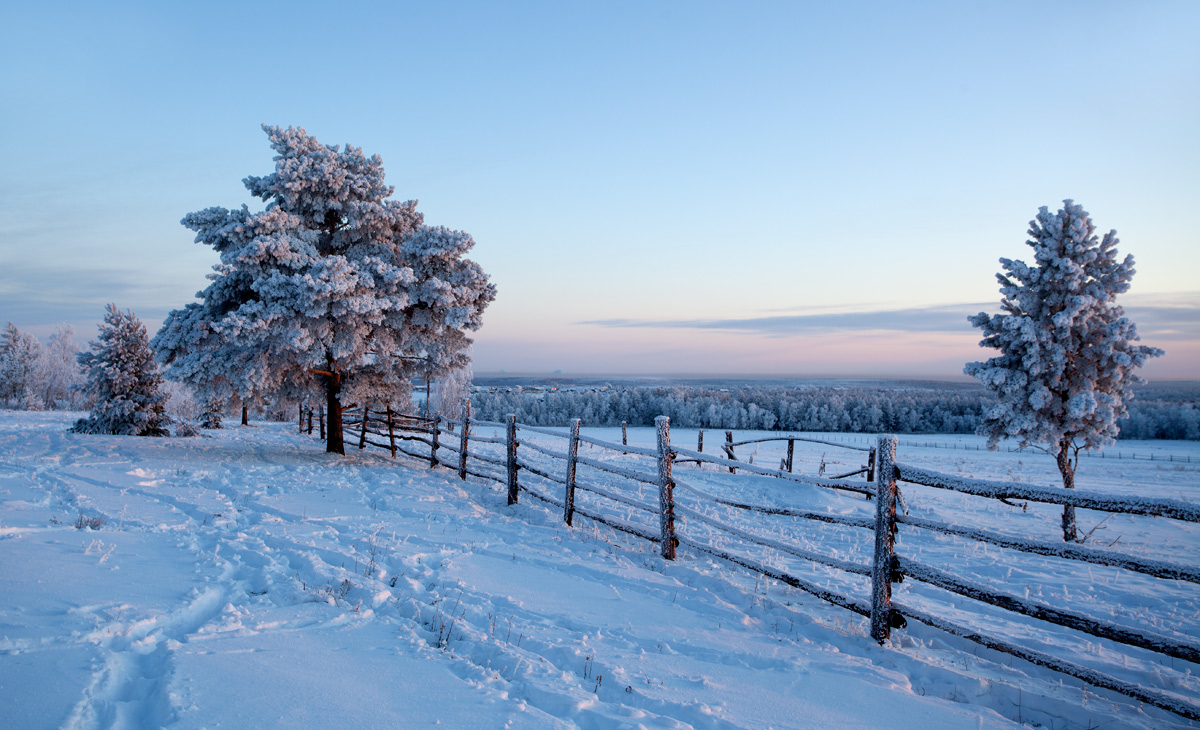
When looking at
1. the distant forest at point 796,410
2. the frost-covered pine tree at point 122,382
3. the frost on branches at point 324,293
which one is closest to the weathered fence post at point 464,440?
the frost on branches at point 324,293

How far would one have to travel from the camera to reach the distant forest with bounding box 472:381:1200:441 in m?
67.1

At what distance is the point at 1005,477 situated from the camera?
84.0ft

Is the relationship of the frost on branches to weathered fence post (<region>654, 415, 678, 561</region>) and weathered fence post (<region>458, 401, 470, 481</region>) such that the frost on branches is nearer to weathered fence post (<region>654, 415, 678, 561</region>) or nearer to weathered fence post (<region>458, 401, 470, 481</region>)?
weathered fence post (<region>458, 401, 470, 481</region>)

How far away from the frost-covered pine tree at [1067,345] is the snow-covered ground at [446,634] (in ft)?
25.9

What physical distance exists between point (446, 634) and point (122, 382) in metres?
23.1

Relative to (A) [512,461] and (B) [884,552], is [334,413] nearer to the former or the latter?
(A) [512,461]

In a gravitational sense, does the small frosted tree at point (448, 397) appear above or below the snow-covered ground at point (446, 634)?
below

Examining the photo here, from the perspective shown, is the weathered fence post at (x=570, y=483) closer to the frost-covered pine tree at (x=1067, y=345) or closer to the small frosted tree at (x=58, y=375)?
the frost-covered pine tree at (x=1067, y=345)

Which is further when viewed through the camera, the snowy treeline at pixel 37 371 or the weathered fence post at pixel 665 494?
the snowy treeline at pixel 37 371

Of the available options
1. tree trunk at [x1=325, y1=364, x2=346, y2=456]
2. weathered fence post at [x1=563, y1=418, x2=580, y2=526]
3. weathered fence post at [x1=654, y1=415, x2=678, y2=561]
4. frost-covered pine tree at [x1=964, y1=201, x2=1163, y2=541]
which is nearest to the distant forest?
tree trunk at [x1=325, y1=364, x2=346, y2=456]

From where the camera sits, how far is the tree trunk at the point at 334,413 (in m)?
15.2

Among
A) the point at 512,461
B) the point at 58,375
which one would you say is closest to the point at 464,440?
the point at 512,461

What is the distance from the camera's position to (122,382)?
20.8m

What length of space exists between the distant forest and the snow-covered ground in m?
60.8
